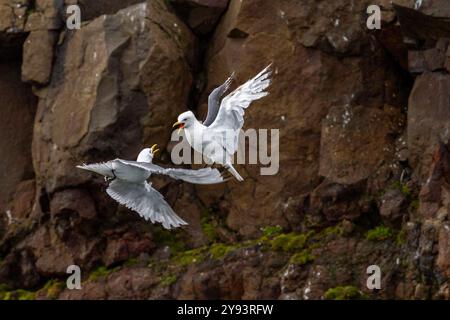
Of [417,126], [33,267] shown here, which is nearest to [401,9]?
[417,126]

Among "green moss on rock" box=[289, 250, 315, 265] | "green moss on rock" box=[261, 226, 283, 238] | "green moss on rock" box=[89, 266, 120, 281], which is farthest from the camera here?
"green moss on rock" box=[89, 266, 120, 281]

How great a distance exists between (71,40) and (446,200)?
200 inches

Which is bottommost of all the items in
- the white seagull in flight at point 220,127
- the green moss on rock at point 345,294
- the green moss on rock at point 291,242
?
the green moss on rock at point 345,294

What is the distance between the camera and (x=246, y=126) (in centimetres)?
1755

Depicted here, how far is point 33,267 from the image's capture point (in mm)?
18391

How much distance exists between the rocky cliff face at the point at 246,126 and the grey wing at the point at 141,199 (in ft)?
6.40

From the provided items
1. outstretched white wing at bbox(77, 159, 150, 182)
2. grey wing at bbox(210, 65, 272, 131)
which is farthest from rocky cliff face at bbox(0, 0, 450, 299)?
outstretched white wing at bbox(77, 159, 150, 182)

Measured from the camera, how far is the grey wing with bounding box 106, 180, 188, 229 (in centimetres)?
1525

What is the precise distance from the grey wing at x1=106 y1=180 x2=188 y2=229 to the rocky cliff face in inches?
76.8

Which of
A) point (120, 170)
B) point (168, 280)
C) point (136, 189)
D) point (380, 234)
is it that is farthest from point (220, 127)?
point (168, 280)

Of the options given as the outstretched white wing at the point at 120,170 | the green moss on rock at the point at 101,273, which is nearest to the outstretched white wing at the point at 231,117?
the outstretched white wing at the point at 120,170

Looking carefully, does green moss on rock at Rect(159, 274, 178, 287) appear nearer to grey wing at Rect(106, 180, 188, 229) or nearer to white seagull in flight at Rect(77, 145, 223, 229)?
white seagull in flight at Rect(77, 145, 223, 229)

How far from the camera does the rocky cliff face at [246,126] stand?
1670 centimetres

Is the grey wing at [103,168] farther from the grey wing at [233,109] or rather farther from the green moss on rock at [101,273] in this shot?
the green moss on rock at [101,273]
